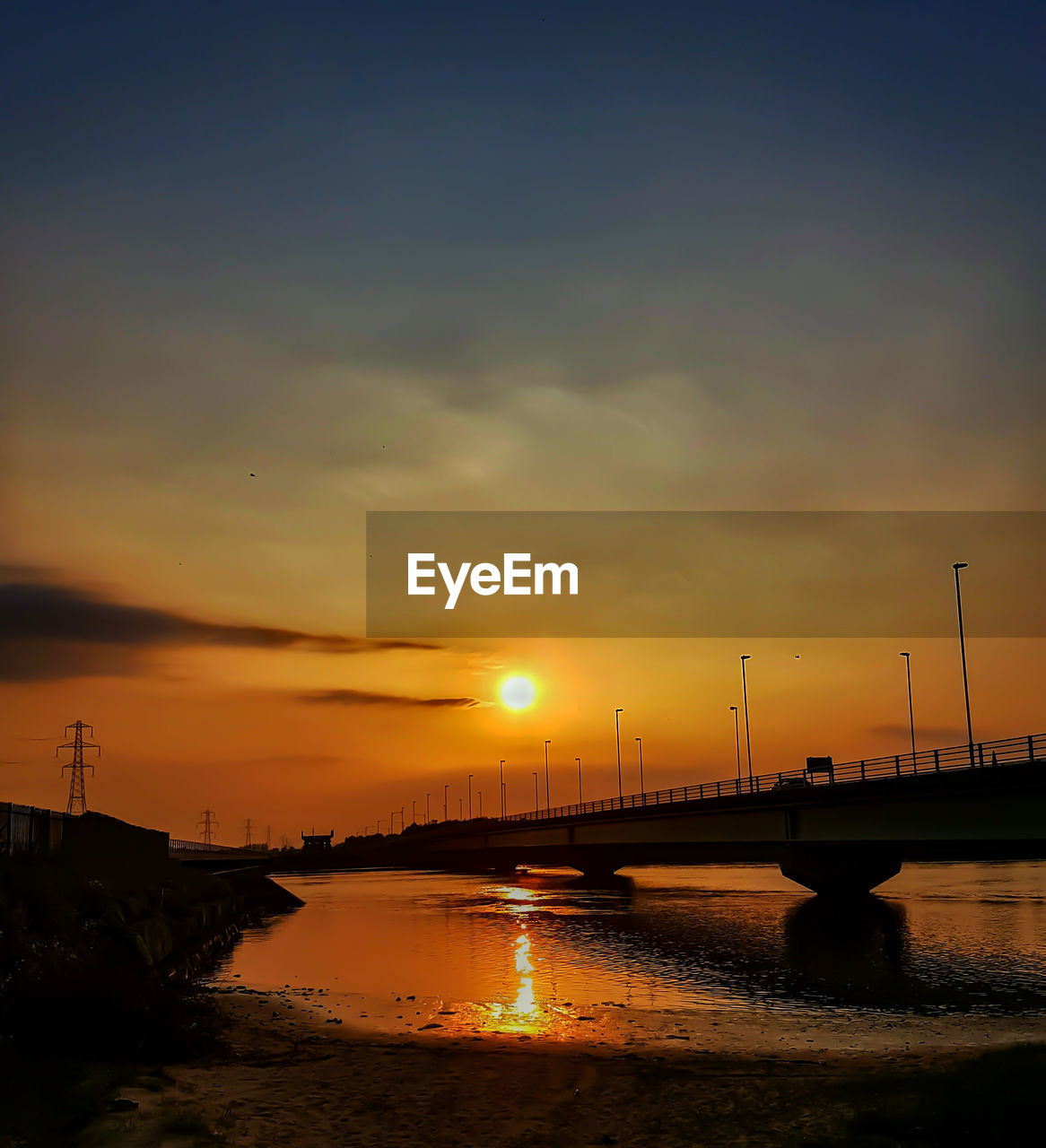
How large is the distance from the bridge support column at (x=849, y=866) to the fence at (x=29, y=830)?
55.4 meters

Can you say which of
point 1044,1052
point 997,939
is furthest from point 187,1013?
point 997,939

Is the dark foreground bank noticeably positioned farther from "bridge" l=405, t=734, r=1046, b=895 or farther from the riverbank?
"bridge" l=405, t=734, r=1046, b=895

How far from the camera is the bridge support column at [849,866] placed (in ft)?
285

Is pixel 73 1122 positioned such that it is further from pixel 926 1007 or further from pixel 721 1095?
pixel 926 1007

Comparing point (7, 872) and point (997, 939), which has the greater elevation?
point (7, 872)

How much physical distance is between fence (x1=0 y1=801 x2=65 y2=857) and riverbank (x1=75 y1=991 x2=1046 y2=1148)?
28650mm

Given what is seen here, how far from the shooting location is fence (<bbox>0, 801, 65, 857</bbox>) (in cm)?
5117

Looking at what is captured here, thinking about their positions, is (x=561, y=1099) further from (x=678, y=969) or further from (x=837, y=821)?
(x=837, y=821)

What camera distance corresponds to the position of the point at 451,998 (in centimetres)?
3856

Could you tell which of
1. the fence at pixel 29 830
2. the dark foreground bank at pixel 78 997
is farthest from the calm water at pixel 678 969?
the fence at pixel 29 830

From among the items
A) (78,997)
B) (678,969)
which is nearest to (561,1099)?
(78,997)

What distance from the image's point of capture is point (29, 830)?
56.2 metres

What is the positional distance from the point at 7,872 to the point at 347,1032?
16075 mm

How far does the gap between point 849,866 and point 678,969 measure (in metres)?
45.4
